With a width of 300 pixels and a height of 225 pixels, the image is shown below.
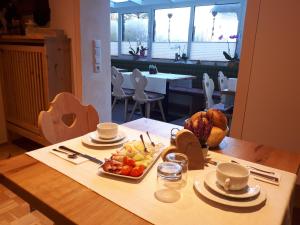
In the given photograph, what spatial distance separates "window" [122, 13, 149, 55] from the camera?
5.71 meters

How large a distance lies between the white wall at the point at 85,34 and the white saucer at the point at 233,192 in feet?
5.79

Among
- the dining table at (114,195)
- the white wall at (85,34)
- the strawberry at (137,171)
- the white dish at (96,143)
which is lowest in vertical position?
the dining table at (114,195)

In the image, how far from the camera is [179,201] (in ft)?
2.24

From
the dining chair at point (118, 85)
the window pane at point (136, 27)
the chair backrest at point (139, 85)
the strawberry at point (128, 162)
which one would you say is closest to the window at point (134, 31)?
the window pane at point (136, 27)

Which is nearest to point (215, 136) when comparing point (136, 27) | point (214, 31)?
point (214, 31)

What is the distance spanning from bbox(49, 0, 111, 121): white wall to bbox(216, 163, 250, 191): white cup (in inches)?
70.4

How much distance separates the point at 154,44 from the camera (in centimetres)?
561

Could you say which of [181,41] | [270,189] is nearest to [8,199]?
[270,189]

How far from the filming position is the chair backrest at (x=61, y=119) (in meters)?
1.17

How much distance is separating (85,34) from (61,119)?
46.8 inches

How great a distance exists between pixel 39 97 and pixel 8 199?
3.05ft

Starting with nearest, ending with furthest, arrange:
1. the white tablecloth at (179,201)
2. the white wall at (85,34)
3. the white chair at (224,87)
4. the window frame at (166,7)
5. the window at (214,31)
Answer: the white tablecloth at (179,201) < the white wall at (85,34) < the white chair at (224,87) < the window frame at (166,7) < the window at (214,31)

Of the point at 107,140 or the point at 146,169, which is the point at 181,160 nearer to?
the point at 146,169

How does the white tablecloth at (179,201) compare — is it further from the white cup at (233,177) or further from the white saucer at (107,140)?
the white saucer at (107,140)
